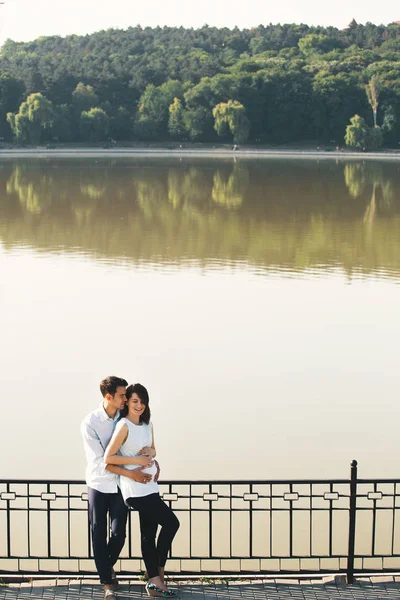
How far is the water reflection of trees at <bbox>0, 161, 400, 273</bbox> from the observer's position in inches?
894

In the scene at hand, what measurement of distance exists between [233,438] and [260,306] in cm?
659

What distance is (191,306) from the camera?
1596cm

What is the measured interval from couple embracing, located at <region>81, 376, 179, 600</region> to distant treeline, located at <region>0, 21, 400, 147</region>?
7326 centimetres

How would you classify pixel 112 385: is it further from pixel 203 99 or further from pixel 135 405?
pixel 203 99

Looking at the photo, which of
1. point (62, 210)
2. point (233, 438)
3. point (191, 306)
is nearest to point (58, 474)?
point (233, 438)

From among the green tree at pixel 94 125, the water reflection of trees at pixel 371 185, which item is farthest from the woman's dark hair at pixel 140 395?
the green tree at pixel 94 125

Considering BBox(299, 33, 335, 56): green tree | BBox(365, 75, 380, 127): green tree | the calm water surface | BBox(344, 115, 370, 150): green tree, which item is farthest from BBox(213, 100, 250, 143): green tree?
the calm water surface

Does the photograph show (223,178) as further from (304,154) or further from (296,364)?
(296,364)

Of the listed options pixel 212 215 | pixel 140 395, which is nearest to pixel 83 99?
pixel 212 215

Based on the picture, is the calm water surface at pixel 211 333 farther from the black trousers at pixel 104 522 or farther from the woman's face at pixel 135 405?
the woman's face at pixel 135 405

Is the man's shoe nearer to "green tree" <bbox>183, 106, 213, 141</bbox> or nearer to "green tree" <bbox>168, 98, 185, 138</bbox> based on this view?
"green tree" <bbox>183, 106, 213, 141</bbox>

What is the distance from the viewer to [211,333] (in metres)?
13.8

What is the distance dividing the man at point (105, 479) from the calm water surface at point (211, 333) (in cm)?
326

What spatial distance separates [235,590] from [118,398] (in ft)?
4.31
